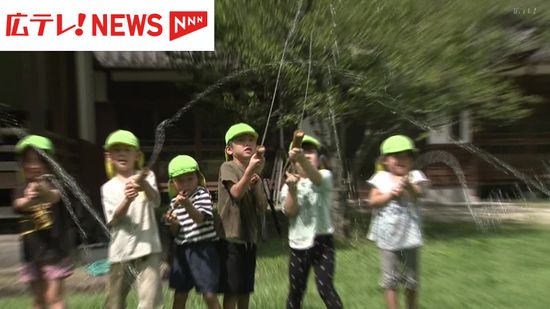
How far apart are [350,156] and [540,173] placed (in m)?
6.01

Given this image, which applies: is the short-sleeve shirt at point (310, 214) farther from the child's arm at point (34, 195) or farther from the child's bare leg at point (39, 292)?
the child's bare leg at point (39, 292)

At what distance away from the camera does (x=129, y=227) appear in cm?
340

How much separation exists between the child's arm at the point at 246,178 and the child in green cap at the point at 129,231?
455 millimetres

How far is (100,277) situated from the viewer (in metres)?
5.54

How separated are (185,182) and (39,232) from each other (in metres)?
0.94

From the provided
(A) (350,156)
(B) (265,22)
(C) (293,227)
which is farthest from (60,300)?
(A) (350,156)

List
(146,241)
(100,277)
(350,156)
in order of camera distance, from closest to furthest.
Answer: (146,241) < (100,277) < (350,156)

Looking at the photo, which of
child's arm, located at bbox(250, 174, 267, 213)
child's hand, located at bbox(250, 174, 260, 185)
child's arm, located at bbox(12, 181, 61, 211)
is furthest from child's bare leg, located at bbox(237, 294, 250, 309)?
child's arm, located at bbox(12, 181, 61, 211)

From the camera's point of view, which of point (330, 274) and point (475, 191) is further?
point (475, 191)

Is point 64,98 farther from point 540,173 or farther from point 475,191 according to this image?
point 540,173

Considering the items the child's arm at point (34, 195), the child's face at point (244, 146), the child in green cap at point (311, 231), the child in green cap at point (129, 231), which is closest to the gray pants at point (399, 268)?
the child in green cap at point (311, 231)

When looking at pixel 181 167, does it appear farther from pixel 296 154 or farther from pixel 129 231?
pixel 296 154

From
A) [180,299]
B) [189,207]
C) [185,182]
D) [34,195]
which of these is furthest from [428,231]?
[34,195]

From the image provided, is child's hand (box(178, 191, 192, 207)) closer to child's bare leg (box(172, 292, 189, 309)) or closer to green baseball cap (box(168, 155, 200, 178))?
green baseball cap (box(168, 155, 200, 178))
